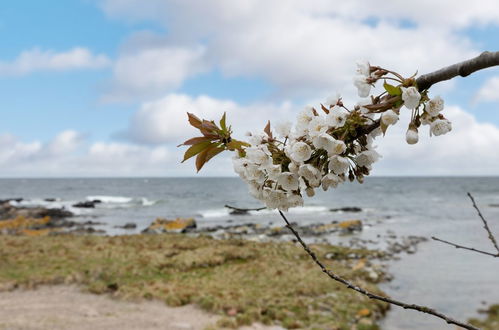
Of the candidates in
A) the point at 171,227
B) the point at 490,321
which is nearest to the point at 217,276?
the point at 490,321

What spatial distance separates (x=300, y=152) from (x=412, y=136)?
0.68 ft

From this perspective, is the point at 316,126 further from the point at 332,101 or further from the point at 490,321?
the point at 490,321

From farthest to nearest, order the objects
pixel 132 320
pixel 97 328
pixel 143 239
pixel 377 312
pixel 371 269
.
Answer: pixel 143 239, pixel 371 269, pixel 377 312, pixel 132 320, pixel 97 328

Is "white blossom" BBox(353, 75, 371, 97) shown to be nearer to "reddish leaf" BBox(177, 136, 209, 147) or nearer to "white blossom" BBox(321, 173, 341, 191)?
"white blossom" BBox(321, 173, 341, 191)

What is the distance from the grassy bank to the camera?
8.41 meters

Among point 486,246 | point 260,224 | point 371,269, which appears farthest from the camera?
point 260,224

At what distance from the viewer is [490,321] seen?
8.45 m

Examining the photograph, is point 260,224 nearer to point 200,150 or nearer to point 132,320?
point 132,320

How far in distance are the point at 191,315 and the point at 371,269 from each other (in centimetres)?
658

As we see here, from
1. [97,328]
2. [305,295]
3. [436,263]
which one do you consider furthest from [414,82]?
[436,263]

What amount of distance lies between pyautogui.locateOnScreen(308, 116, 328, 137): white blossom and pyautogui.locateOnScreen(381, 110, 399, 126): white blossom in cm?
11

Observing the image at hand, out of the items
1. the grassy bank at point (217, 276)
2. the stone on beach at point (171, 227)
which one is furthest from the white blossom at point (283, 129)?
the stone on beach at point (171, 227)

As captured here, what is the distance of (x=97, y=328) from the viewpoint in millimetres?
7172

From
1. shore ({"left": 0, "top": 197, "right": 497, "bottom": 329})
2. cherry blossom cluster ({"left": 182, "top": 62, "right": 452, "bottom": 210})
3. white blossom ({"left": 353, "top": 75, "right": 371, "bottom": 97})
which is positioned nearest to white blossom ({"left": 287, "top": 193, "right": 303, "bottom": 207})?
cherry blossom cluster ({"left": 182, "top": 62, "right": 452, "bottom": 210})
